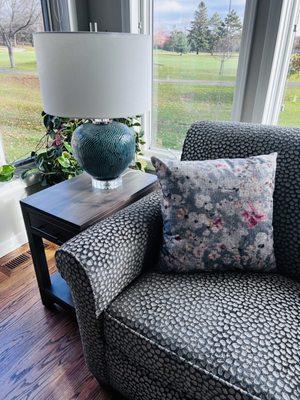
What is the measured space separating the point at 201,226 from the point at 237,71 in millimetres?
1017

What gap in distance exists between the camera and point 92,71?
3.47 ft

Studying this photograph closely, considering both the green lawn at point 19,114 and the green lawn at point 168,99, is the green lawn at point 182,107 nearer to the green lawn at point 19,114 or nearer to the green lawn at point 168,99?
the green lawn at point 168,99

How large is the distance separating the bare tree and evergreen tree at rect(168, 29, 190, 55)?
0.82 metres

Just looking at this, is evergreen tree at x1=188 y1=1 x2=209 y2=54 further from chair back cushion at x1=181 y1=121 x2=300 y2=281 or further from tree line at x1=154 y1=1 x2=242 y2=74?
chair back cushion at x1=181 y1=121 x2=300 y2=281

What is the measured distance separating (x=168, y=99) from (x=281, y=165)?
42.9 inches

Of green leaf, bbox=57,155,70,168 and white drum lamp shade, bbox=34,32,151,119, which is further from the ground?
white drum lamp shade, bbox=34,32,151,119

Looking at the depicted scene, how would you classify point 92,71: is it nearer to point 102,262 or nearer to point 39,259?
point 102,262

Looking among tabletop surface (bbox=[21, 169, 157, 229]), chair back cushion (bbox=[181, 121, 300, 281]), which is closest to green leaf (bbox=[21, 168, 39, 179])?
tabletop surface (bbox=[21, 169, 157, 229])

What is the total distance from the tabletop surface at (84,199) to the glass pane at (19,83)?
68 cm

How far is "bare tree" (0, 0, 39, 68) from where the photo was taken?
161 centimetres

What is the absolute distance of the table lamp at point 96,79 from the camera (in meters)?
1.03

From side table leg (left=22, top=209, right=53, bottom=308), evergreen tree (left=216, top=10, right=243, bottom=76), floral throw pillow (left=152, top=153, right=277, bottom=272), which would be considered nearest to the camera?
floral throw pillow (left=152, top=153, right=277, bottom=272)

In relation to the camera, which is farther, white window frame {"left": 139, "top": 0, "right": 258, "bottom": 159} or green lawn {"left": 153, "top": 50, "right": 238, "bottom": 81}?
green lawn {"left": 153, "top": 50, "right": 238, "bottom": 81}

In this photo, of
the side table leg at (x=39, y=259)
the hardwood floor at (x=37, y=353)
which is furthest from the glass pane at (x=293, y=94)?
the hardwood floor at (x=37, y=353)
